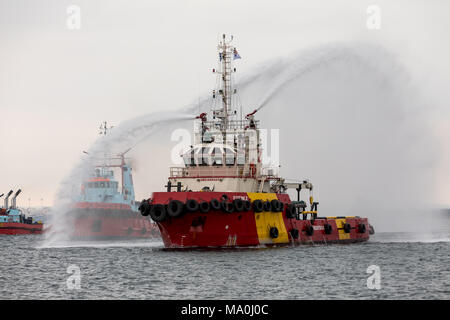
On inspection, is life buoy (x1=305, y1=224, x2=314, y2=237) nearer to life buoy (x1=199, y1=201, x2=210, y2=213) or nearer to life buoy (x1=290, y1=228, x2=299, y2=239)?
life buoy (x1=290, y1=228, x2=299, y2=239)

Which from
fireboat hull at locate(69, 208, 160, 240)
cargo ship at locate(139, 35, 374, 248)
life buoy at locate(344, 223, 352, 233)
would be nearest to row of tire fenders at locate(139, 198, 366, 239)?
cargo ship at locate(139, 35, 374, 248)

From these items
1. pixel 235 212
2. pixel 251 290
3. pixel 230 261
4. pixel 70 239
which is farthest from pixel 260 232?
pixel 70 239

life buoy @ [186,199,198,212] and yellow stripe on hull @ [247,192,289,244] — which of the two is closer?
life buoy @ [186,199,198,212]

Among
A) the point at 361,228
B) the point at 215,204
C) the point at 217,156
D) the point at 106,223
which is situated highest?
the point at 217,156

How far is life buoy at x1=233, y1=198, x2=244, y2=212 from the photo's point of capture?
138ft

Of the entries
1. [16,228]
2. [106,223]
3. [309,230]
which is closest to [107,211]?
[106,223]

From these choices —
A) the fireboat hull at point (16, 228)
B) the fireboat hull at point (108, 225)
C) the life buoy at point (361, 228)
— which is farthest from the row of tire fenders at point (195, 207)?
the fireboat hull at point (16, 228)

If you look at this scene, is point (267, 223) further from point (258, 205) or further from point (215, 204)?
point (215, 204)

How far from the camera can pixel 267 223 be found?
4591 cm

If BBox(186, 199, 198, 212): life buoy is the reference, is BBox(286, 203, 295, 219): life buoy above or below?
below

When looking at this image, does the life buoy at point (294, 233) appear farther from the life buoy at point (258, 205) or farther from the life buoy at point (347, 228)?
the life buoy at point (347, 228)

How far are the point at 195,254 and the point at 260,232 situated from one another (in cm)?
589

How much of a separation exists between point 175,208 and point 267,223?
7536 millimetres
